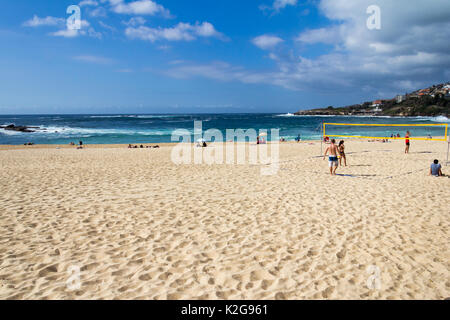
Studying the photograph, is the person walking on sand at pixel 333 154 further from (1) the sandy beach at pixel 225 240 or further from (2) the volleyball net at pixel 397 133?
(2) the volleyball net at pixel 397 133

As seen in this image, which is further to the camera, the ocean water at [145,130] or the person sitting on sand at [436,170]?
the ocean water at [145,130]

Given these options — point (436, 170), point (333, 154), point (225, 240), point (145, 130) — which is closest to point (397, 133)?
point (436, 170)

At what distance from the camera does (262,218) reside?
5.01 m

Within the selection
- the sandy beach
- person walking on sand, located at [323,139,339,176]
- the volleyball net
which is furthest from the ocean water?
the sandy beach

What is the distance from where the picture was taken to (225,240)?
4.09 m

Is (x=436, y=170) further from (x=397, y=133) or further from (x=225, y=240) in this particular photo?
(x=397, y=133)

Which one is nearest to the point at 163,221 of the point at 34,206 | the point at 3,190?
the point at 34,206

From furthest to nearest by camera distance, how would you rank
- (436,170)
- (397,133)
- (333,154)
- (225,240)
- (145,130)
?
(145,130) → (397,133) → (333,154) → (436,170) → (225,240)

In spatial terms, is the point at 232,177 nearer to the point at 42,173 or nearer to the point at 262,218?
the point at 262,218

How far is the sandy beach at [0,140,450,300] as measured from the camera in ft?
9.75

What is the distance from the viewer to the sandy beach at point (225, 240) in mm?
2971

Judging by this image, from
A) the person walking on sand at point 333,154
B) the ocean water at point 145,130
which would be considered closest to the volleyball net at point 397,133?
the ocean water at point 145,130

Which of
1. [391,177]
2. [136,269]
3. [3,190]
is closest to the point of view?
[136,269]
